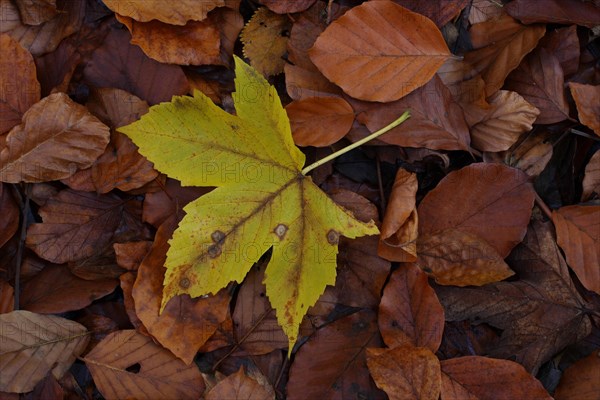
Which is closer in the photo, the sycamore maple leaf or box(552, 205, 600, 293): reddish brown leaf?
the sycamore maple leaf

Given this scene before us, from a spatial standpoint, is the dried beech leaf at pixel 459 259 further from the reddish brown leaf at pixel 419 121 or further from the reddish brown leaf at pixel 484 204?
the reddish brown leaf at pixel 419 121

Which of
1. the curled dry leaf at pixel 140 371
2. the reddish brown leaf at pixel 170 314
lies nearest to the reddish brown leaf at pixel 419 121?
the reddish brown leaf at pixel 170 314

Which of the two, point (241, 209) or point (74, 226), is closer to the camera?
point (241, 209)

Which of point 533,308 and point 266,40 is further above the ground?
point 266,40

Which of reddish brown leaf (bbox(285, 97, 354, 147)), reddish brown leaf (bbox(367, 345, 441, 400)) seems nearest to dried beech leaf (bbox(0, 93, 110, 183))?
reddish brown leaf (bbox(285, 97, 354, 147))

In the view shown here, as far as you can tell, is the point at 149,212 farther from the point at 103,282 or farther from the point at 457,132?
the point at 457,132

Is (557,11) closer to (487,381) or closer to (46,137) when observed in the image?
(487,381)

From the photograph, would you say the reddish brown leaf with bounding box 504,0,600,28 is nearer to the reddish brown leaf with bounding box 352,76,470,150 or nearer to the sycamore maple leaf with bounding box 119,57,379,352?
the reddish brown leaf with bounding box 352,76,470,150

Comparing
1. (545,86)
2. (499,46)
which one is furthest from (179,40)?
(545,86)
